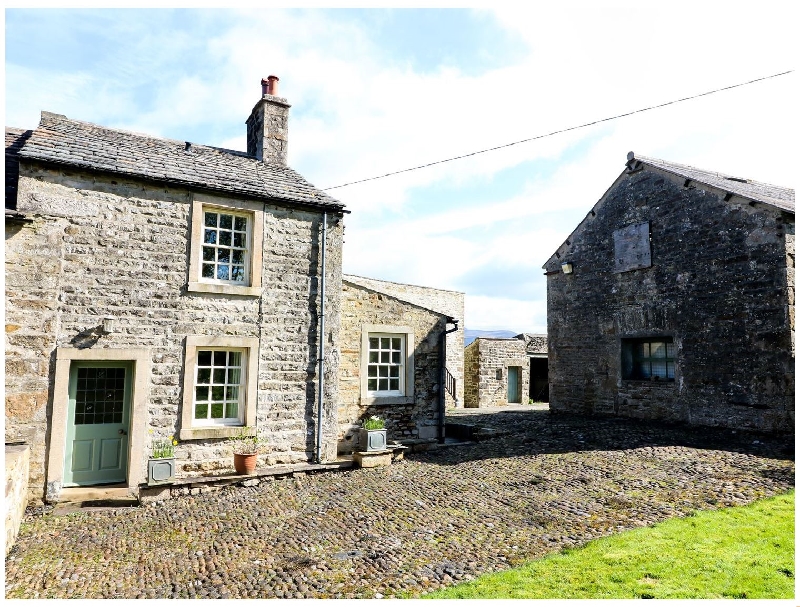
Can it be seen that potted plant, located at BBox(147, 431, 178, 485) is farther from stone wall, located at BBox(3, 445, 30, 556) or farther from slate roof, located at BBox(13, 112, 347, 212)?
slate roof, located at BBox(13, 112, 347, 212)

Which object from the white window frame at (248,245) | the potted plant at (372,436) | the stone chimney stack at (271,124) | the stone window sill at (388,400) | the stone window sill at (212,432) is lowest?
the potted plant at (372,436)

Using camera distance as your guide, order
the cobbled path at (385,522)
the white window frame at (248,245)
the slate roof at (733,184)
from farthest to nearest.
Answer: the slate roof at (733,184)
the white window frame at (248,245)
the cobbled path at (385,522)

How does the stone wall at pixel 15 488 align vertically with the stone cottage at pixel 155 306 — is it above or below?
below

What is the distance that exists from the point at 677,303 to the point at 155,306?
1244cm

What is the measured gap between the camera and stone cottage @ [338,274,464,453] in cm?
1161

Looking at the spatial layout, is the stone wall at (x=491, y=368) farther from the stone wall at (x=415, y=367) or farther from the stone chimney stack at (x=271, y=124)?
the stone chimney stack at (x=271, y=124)

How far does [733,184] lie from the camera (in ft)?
48.5

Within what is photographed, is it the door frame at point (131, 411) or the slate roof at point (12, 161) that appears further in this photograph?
the slate roof at point (12, 161)

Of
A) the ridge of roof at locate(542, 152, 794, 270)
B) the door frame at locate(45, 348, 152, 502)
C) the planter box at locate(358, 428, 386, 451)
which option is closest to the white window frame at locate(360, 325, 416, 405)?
the planter box at locate(358, 428, 386, 451)

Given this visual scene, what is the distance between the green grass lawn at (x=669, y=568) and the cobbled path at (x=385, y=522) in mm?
380

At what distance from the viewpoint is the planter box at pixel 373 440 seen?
10.8m

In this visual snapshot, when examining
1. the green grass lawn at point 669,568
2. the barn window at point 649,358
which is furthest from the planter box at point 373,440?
the barn window at point 649,358

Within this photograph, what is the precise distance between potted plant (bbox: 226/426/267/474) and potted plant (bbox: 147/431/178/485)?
108cm
